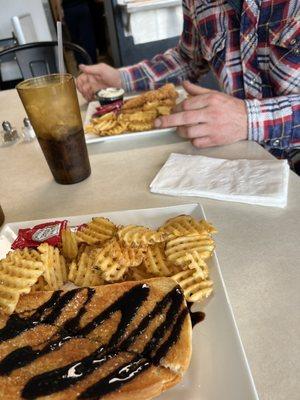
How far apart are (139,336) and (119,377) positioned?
7 cm

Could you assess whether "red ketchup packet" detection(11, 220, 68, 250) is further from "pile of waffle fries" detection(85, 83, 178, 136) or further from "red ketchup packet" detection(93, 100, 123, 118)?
"red ketchup packet" detection(93, 100, 123, 118)

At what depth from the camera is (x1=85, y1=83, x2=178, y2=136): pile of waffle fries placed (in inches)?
47.6

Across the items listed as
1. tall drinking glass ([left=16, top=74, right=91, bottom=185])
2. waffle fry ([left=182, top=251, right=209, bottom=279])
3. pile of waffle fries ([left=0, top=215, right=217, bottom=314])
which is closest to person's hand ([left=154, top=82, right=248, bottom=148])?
tall drinking glass ([left=16, top=74, right=91, bottom=185])

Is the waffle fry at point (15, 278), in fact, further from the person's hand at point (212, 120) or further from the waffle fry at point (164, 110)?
the waffle fry at point (164, 110)

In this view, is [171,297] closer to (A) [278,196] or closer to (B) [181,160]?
(A) [278,196]

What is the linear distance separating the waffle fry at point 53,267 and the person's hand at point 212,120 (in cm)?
60

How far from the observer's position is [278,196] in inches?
31.5

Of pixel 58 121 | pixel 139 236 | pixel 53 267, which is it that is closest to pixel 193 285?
pixel 139 236

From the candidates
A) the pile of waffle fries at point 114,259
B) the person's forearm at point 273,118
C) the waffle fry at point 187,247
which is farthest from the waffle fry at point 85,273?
the person's forearm at point 273,118

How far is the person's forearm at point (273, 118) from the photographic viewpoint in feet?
3.57

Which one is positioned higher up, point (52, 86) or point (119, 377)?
point (52, 86)

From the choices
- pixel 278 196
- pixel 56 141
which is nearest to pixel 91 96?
pixel 56 141

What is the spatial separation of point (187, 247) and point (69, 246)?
0.23 meters

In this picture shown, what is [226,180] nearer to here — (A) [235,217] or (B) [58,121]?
(A) [235,217]
